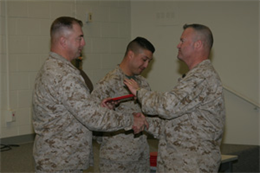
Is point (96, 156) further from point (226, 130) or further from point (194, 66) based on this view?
point (194, 66)

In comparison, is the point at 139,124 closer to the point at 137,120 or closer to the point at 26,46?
the point at 137,120

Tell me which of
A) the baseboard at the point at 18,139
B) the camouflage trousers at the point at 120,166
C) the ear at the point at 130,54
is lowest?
the baseboard at the point at 18,139

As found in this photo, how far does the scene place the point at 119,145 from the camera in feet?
10.6

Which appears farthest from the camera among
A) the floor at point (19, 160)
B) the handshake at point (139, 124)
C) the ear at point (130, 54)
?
the floor at point (19, 160)

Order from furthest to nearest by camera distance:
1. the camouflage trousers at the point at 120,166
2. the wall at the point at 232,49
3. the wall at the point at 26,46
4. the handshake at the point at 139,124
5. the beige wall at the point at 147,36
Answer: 1. the wall at the point at 232,49
2. the beige wall at the point at 147,36
3. the wall at the point at 26,46
4. the camouflage trousers at the point at 120,166
5. the handshake at the point at 139,124

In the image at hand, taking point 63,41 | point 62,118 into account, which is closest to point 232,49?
point 63,41

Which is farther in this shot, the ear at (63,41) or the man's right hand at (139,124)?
the man's right hand at (139,124)

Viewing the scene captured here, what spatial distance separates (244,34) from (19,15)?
3.37m

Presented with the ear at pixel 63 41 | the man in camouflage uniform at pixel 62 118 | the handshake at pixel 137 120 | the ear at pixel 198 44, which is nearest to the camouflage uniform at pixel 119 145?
the handshake at pixel 137 120

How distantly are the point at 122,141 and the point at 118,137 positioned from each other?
5 cm

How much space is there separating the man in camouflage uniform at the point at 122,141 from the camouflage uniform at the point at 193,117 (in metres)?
0.56

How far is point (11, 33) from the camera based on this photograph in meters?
5.24

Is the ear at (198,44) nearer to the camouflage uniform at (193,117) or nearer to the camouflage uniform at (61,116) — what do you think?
the camouflage uniform at (193,117)

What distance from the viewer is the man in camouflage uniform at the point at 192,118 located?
2633 mm
